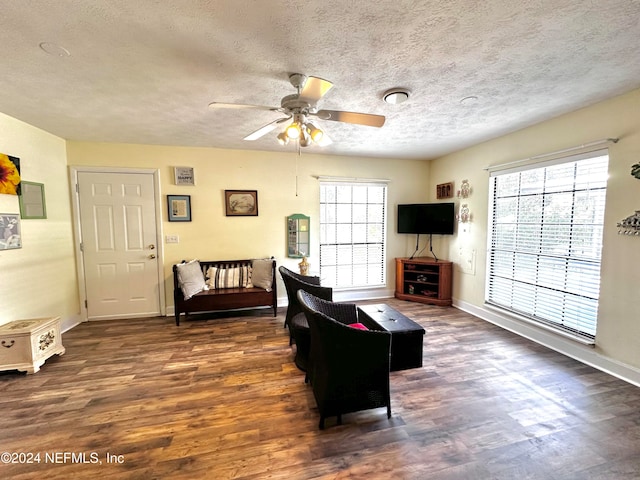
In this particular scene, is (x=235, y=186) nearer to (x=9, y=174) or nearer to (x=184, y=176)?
(x=184, y=176)

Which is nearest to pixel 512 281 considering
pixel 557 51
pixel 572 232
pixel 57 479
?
pixel 572 232

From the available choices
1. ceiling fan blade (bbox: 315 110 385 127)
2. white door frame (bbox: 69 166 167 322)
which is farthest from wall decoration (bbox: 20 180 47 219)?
ceiling fan blade (bbox: 315 110 385 127)

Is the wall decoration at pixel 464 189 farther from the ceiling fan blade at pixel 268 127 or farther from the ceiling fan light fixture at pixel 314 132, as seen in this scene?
the ceiling fan blade at pixel 268 127

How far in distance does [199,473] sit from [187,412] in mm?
572

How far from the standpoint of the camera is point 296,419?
1930 millimetres

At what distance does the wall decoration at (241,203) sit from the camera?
414 centimetres

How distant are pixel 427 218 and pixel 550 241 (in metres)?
1.75

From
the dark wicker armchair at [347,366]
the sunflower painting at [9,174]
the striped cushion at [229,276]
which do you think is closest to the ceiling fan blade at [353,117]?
the dark wicker armchair at [347,366]

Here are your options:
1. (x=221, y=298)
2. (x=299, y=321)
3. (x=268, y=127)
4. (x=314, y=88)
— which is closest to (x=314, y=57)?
(x=314, y=88)

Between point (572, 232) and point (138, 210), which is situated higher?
point (138, 210)

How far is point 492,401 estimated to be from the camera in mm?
2098

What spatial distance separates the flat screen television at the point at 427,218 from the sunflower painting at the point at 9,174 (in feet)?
16.4

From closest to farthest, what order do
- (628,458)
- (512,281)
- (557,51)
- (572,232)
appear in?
1. (628,458)
2. (557,51)
3. (572,232)
4. (512,281)

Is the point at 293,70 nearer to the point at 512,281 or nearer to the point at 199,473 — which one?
the point at 199,473
